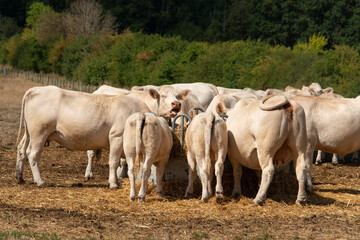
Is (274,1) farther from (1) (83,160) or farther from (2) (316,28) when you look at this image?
(1) (83,160)

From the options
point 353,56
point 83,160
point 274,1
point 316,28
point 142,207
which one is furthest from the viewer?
point 274,1

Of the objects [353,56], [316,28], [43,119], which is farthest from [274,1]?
[43,119]

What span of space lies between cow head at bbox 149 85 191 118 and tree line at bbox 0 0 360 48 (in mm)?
44025

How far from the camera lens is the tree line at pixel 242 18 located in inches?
2271

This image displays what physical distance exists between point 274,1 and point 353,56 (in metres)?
36.2

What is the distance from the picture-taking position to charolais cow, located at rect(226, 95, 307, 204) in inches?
368

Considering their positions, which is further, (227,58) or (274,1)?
(274,1)

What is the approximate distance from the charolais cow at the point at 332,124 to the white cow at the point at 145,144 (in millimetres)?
3014

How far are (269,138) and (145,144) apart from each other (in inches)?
77.7

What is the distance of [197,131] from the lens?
9625 millimetres

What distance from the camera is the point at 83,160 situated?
15.2 m

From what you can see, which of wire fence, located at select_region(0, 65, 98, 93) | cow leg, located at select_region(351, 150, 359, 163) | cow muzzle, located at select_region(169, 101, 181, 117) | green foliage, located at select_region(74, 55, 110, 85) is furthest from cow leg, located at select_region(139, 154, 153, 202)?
green foliage, located at select_region(74, 55, 110, 85)

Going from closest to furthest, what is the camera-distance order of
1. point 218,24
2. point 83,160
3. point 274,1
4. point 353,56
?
point 83,160 < point 353,56 < point 274,1 < point 218,24

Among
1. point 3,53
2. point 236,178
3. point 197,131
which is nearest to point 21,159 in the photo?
point 197,131
